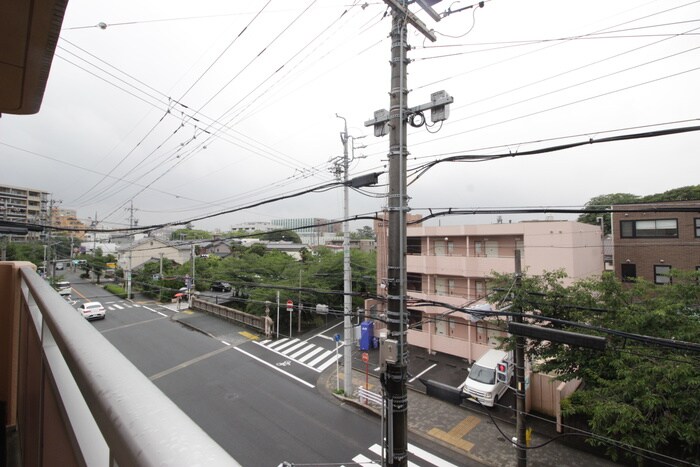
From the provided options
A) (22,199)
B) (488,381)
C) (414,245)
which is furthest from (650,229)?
(22,199)

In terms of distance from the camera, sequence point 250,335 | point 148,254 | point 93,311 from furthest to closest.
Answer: point 148,254, point 93,311, point 250,335

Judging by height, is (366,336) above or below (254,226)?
below

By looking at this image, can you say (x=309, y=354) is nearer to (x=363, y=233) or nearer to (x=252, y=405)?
(x=252, y=405)

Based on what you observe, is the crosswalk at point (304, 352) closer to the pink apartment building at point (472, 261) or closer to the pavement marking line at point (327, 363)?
the pavement marking line at point (327, 363)

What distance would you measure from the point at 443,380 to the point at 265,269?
12.9 meters

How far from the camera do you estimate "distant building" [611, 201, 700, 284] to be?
14.2m

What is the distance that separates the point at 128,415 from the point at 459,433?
36.0ft

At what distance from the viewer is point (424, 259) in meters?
16.1

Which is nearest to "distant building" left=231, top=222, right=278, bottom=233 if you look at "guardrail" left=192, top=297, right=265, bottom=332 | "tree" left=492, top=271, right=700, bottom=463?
"guardrail" left=192, top=297, right=265, bottom=332

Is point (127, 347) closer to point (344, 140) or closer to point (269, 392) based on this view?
point (269, 392)

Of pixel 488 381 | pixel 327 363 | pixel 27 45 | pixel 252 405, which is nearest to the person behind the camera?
pixel 27 45

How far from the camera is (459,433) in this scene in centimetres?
944

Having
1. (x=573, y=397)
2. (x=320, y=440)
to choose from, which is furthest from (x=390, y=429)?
(x=573, y=397)

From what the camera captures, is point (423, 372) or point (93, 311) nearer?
point (423, 372)
